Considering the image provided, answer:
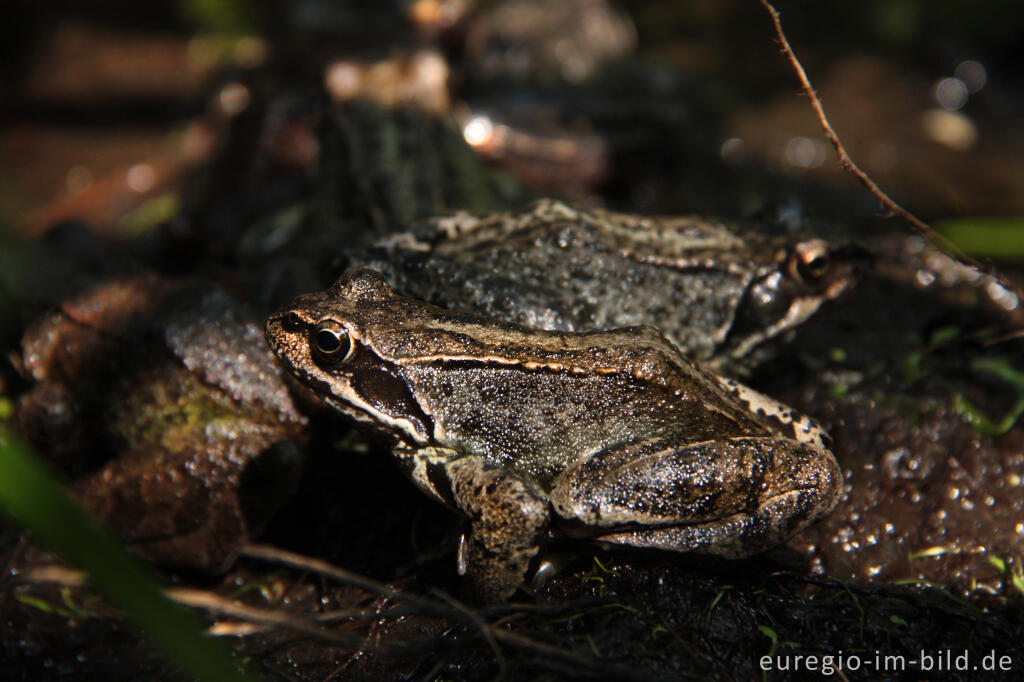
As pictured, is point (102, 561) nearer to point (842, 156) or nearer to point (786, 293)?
point (842, 156)

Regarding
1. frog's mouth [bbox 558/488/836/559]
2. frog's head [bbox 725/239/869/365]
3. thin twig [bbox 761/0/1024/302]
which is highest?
thin twig [bbox 761/0/1024/302]

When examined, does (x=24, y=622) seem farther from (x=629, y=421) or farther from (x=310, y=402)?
(x=629, y=421)

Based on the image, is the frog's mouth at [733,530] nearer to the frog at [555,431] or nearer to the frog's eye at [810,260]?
the frog at [555,431]

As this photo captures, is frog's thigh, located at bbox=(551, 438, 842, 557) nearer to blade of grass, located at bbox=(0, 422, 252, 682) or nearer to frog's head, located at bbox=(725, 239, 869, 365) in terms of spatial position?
frog's head, located at bbox=(725, 239, 869, 365)

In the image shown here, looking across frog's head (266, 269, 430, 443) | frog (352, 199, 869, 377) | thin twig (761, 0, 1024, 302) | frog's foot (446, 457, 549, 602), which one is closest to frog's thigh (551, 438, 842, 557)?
frog's foot (446, 457, 549, 602)

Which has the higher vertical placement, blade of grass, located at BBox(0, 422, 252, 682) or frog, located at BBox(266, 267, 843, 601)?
blade of grass, located at BBox(0, 422, 252, 682)
